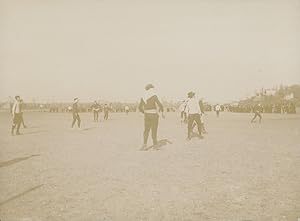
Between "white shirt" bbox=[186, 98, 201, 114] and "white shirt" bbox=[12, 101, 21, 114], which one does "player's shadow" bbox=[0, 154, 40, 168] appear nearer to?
"white shirt" bbox=[186, 98, 201, 114]

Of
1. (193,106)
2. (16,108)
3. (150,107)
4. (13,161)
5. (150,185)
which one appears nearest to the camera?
(150,185)

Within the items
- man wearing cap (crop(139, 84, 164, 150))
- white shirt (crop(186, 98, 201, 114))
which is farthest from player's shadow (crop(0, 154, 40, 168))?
white shirt (crop(186, 98, 201, 114))

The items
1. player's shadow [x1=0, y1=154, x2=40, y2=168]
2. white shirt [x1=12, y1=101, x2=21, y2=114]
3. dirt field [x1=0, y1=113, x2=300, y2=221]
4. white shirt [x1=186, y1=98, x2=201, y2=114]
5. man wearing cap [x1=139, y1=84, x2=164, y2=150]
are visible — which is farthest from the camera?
white shirt [x1=12, y1=101, x2=21, y2=114]

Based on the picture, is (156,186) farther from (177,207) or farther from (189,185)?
(177,207)

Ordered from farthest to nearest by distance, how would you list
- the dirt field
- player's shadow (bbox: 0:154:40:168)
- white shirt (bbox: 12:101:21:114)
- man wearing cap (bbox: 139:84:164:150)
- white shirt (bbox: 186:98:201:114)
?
1. white shirt (bbox: 12:101:21:114)
2. white shirt (bbox: 186:98:201:114)
3. man wearing cap (bbox: 139:84:164:150)
4. player's shadow (bbox: 0:154:40:168)
5. the dirt field

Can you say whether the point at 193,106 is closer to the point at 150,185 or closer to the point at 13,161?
the point at 13,161

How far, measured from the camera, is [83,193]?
592 cm

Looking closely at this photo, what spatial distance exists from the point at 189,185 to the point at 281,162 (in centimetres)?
283

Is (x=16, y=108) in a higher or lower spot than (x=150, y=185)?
higher

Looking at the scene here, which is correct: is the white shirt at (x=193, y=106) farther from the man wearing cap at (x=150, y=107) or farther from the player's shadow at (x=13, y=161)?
the player's shadow at (x=13, y=161)

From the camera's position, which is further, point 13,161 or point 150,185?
point 13,161

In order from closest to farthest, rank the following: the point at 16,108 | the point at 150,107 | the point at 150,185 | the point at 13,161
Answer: the point at 150,185
the point at 13,161
the point at 150,107
the point at 16,108

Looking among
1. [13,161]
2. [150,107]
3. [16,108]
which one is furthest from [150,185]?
[16,108]

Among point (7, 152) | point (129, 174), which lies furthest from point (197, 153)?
point (7, 152)
